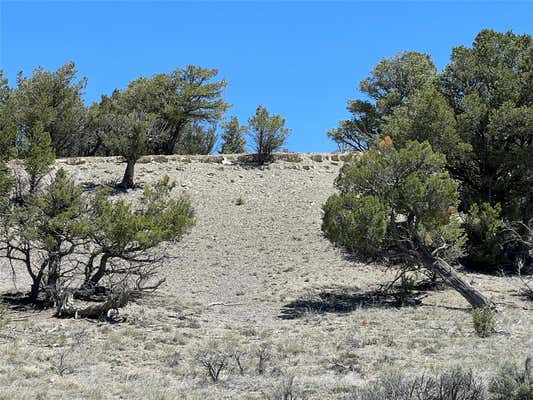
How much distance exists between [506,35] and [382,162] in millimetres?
9840

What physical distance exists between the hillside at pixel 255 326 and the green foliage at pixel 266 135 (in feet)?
17.6

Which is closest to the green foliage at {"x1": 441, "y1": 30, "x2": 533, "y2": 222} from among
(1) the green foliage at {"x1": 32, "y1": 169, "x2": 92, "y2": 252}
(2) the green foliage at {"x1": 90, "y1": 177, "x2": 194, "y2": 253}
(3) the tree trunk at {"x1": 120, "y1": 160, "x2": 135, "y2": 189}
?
(2) the green foliage at {"x1": 90, "y1": 177, "x2": 194, "y2": 253}

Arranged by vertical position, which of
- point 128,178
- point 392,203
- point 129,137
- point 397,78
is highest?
point 397,78

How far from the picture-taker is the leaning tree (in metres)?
15.7

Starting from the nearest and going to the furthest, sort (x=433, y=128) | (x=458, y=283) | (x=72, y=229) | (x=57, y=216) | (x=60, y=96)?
(x=72, y=229) < (x=57, y=216) < (x=458, y=283) < (x=433, y=128) < (x=60, y=96)

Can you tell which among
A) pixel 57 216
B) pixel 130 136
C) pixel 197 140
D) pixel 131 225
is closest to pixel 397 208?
pixel 131 225

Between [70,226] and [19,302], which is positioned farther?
[19,302]

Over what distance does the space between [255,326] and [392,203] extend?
524 cm

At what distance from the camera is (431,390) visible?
765 cm

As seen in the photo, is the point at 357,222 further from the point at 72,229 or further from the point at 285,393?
the point at 285,393

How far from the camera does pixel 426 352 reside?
1077 centimetres

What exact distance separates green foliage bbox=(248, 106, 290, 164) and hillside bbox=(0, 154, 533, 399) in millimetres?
5353

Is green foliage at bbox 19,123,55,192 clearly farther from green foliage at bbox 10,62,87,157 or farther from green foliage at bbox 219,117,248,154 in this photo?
green foliage at bbox 219,117,248,154

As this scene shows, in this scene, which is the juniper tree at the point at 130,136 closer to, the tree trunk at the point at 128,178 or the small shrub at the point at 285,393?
the tree trunk at the point at 128,178
